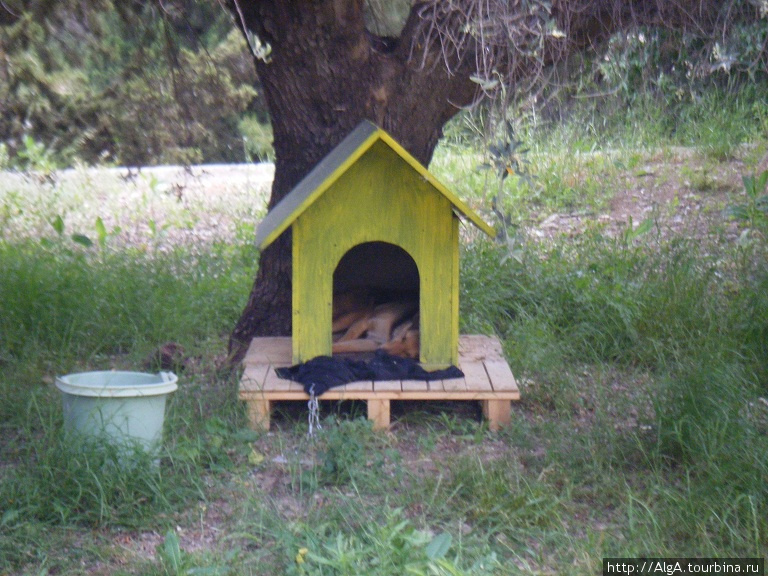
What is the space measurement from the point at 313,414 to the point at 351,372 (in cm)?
28

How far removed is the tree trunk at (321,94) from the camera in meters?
4.49

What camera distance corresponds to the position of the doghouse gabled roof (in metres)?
3.88

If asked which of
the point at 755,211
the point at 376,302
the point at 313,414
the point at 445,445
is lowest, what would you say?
the point at 445,445

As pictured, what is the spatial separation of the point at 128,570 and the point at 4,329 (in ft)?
9.43

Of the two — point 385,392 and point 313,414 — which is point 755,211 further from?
point 313,414

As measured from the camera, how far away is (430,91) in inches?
188

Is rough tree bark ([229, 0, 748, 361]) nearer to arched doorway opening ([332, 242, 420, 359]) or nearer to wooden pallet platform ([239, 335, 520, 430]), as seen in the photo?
arched doorway opening ([332, 242, 420, 359])

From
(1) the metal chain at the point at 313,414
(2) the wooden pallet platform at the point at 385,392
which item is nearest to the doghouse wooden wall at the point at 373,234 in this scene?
(2) the wooden pallet platform at the point at 385,392

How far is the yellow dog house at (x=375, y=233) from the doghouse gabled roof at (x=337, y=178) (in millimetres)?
13

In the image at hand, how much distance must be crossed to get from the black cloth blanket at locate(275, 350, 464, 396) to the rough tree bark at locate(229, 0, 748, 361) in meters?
0.87

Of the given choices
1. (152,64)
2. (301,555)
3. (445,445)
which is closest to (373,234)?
(445,445)

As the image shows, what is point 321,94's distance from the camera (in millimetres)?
4621

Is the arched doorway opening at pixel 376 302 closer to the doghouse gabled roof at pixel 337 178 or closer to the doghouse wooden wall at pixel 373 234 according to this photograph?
the doghouse wooden wall at pixel 373 234

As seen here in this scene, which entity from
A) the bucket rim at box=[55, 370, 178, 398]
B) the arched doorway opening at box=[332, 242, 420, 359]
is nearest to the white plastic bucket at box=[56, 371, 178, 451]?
the bucket rim at box=[55, 370, 178, 398]
